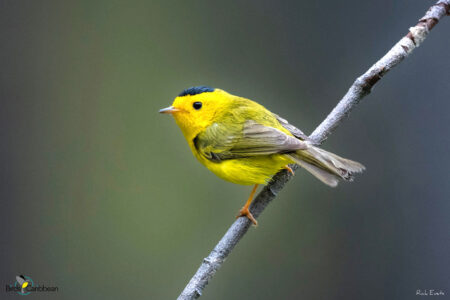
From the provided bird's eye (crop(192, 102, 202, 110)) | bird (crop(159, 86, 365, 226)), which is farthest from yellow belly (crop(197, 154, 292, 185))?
bird's eye (crop(192, 102, 202, 110))

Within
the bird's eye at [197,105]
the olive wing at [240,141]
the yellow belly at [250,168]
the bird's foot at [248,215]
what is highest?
the bird's eye at [197,105]

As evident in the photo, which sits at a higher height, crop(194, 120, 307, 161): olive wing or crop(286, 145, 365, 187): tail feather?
crop(194, 120, 307, 161): olive wing

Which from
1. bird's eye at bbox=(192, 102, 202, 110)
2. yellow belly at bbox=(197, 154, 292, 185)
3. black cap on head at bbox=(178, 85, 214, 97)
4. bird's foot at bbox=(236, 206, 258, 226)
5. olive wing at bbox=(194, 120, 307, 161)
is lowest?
bird's foot at bbox=(236, 206, 258, 226)

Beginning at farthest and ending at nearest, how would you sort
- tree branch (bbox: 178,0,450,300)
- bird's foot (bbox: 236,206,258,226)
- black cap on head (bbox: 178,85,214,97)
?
black cap on head (bbox: 178,85,214,97) → bird's foot (bbox: 236,206,258,226) → tree branch (bbox: 178,0,450,300)

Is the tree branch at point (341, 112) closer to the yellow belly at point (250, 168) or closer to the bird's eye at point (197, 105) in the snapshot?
the yellow belly at point (250, 168)

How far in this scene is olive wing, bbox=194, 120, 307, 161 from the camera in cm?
293

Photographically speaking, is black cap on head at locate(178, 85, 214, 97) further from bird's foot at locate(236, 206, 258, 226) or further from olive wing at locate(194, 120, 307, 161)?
bird's foot at locate(236, 206, 258, 226)

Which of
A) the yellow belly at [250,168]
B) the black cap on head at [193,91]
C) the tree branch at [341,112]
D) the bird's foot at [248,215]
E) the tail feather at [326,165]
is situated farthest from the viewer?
the black cap on head at [193,91]

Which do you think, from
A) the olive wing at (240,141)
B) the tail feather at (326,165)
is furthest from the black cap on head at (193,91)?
the tail feather at (326,165)

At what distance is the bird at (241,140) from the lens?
9.25 ft

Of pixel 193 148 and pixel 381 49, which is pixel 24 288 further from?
pixel 381 49

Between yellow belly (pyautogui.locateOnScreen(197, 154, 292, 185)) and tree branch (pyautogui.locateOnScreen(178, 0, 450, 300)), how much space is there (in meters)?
0.13

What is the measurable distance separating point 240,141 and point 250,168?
9.2 inches

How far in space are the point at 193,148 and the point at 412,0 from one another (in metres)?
2.66
